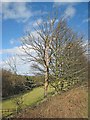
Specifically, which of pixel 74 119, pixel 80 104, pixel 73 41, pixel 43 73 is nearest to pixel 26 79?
pixel 43 73

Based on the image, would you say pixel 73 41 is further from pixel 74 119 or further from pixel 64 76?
pixel 74 119

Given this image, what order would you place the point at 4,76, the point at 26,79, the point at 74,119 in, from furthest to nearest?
the point at 4,76 → the point at 26,79 → the point at 74,119

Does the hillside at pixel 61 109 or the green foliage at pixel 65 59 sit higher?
the green foliage at pixel 65 59

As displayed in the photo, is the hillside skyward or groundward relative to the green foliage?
groundward

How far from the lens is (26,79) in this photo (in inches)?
917

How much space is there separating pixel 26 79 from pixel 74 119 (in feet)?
37.2

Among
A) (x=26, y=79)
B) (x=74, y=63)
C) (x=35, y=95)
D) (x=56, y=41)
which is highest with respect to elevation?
(x=56, y=41)

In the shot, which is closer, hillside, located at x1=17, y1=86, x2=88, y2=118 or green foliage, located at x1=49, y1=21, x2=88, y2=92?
hillside, located at x1=17, y1=86, x2=88, y2=118

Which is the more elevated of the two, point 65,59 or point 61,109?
point 65,59

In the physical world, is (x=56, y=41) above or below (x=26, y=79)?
above

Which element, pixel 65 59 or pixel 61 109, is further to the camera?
pixel 65 59

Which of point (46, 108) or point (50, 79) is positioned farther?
point (50, 79)

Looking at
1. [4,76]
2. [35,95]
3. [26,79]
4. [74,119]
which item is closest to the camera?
[74,119]

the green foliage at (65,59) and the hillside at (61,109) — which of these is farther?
the green foliage at (65,59)
